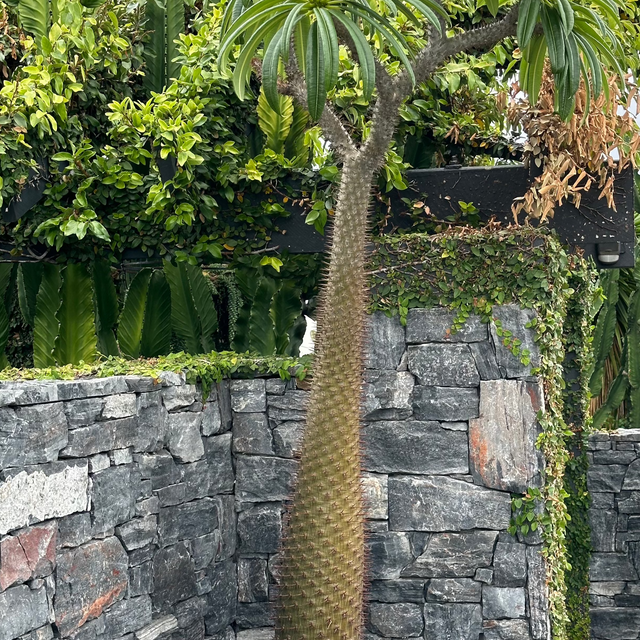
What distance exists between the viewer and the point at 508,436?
15.8 ft

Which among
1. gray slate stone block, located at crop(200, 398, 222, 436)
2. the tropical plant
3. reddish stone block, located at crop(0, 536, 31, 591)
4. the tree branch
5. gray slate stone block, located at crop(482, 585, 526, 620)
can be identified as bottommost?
gray slate stone block, located at crop(482, 585, 526, 620)

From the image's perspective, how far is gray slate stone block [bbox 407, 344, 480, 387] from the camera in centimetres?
490

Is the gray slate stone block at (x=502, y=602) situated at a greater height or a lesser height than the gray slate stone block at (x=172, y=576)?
lesser

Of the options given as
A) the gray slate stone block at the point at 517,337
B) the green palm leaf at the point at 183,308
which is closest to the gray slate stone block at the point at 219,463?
the green palm leaf at the point at 183,308

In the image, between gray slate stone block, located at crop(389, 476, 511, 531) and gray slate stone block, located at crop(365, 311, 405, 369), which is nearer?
gray slate stone block, located at crop(389, 476, 511, 531)

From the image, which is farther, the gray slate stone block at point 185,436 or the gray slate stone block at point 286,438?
the gray slate stone block at point 286,438

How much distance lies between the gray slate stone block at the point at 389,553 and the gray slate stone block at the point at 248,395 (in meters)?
1.10

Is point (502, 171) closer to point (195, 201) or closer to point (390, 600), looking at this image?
point (195, 201)

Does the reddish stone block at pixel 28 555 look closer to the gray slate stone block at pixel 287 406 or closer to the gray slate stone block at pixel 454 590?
the gray slate stone block at pixel 287 406

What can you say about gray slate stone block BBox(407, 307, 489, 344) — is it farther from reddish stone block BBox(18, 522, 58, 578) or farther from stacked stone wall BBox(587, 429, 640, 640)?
stacked stone wall BBox(587, 429, 640, 640)

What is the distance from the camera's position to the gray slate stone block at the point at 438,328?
193 inches

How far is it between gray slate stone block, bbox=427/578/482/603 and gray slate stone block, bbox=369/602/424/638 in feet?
0.47

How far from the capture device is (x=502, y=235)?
193 inches

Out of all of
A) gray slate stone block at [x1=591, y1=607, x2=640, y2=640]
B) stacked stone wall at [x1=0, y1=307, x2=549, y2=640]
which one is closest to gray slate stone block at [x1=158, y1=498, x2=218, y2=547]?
stacked stone wall at [x1=0, y1=307, x2=549, y2=640]
